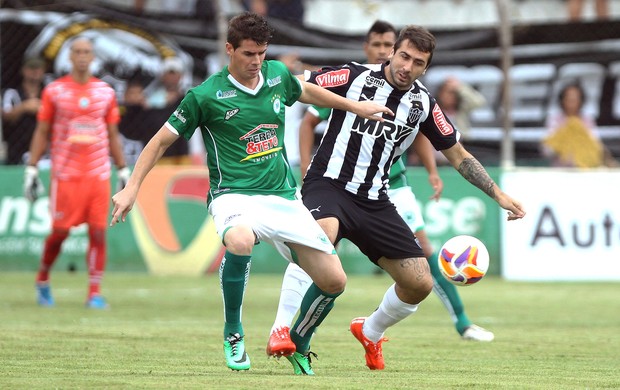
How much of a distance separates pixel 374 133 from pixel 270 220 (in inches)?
48.6

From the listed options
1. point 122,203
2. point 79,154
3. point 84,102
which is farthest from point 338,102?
point 79,154

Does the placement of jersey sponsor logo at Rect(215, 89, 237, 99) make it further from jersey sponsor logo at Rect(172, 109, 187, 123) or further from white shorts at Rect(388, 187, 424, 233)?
white shorts at Rect(388, 187, 424, 233)

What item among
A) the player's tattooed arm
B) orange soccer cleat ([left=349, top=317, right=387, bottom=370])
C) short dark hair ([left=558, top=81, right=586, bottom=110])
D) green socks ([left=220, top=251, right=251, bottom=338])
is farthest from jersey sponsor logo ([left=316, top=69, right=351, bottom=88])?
short dark hair ([left=558, top=81, right=586, bottom=110])

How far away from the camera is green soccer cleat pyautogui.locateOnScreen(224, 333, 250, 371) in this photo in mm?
7719

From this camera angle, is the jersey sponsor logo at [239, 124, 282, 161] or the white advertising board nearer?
the jersey sponsor logo at [239, 124, 282, 161]

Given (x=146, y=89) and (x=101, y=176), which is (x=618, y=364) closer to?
(x=101, y=176)

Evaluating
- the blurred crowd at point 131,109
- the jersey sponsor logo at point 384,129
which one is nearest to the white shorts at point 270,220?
the jersey sponsor logo at point 384,129

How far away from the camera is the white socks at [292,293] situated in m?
8.15

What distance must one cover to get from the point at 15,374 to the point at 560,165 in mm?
12092

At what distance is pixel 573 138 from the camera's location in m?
18.0

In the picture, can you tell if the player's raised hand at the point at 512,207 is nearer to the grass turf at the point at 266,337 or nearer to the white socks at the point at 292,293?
the grass turf at the point at 266,337

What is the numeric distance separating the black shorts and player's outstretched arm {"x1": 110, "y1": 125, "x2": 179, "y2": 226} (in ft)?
4.15

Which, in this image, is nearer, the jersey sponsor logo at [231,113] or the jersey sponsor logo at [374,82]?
the jersey sponsor logo at [231,113]

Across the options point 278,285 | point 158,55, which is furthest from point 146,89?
point 278,285
